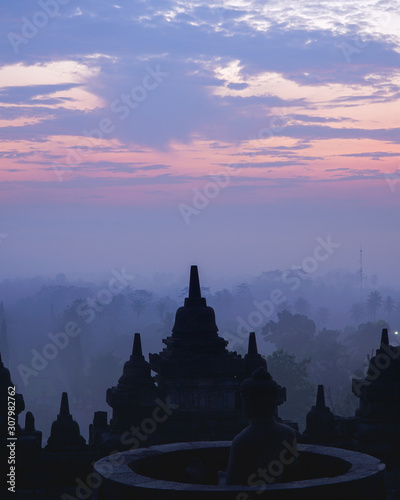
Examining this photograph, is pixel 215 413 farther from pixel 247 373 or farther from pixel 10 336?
pixel 10 336

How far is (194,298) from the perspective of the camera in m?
23.8

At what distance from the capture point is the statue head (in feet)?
31.4

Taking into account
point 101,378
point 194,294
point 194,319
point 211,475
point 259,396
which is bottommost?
point 101,378

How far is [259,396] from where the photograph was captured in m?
9.57

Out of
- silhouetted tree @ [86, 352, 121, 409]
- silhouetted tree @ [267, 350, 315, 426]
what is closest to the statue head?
silhouetted tree @ [267, 350, 315, 426]

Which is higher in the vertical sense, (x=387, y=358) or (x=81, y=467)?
(x=387, y=358)

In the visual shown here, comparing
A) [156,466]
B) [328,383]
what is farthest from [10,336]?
[156,466]

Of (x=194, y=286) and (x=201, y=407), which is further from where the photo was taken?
(x=194, y=286)

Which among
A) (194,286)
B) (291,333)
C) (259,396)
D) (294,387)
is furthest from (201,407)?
(291,333)

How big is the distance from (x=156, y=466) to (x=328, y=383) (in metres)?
91.1

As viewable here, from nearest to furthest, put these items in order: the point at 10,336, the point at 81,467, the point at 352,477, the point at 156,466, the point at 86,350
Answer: the point at 352,477
the point at 156,466
the point at 81,467
the point at 86,350
the point at 10,336

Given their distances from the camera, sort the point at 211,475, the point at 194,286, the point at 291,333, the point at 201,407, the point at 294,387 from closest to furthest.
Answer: the point at 211,475
the point at 201,407
the point at 194,286
the point at 294,387
the point at 291,333

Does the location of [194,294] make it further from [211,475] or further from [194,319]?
[211,475]

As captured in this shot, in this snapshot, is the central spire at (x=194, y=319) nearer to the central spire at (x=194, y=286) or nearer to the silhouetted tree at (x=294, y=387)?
the central spire at (x=194, y=286)
